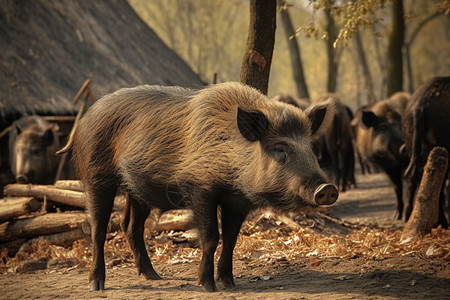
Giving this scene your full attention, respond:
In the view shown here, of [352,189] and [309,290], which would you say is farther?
[352,189]

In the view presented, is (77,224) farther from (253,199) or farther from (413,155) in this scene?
(413,155)

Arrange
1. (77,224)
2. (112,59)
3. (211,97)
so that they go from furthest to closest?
(112,59) < (77,224) < (211,97)

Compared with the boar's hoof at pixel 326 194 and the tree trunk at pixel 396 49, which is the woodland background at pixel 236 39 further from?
the boar's hoof at pixel 326 194

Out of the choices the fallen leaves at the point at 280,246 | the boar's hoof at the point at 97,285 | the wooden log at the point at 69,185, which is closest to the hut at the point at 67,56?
the wooden log at the point at 69,185

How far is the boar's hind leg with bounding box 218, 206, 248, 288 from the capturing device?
5711mm

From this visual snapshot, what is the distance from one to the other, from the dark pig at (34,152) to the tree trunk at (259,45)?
13.5ft

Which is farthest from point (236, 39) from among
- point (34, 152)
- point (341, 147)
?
point (34, 152)

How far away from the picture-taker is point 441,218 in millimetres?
8477

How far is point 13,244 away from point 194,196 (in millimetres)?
3855

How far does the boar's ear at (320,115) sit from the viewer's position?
18.6ft

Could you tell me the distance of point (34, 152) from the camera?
413 inches

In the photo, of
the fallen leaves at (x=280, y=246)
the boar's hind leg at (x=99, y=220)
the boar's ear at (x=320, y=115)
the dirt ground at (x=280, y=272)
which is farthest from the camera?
the fallen leaves at (x=280, y=246)

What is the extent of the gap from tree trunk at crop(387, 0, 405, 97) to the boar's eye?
14.9 metres

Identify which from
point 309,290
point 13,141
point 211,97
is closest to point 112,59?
point 13,141
